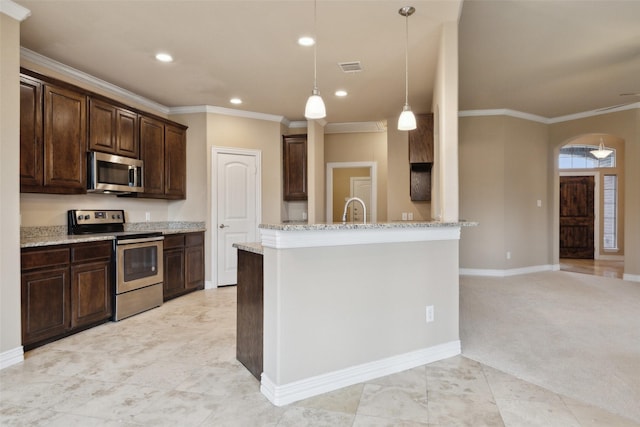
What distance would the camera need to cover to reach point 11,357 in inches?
104

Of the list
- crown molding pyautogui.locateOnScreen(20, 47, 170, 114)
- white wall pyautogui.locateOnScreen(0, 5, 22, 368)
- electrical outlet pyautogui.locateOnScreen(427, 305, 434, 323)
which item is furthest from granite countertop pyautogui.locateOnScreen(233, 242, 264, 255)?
crown molding pyautogui.locateOnScreen(20, 47, 170, 114)

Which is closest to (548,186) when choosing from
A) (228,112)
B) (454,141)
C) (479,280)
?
(479,280)

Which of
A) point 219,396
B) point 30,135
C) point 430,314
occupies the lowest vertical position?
point 219,396

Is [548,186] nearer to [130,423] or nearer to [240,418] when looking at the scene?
[240,418]

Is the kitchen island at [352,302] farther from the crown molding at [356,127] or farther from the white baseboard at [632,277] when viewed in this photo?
the white baseboard at [632,277]

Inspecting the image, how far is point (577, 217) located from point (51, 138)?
964cm

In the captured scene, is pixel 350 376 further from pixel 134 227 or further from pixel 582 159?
pixel 582 159

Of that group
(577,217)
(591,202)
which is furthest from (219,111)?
(591,202)

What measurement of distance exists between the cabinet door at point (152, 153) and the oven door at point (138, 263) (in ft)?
2.58

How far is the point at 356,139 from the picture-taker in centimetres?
691

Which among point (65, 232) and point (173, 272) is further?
point (173, 272)

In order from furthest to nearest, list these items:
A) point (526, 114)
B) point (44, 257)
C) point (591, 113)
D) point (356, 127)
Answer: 1. point (356, 127)
2. point (526, 114)
3. point (591, 113)
4. point (44, 257)

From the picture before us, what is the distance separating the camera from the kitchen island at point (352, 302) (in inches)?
84.8

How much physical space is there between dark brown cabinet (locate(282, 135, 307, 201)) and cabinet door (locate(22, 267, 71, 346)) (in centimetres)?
331
